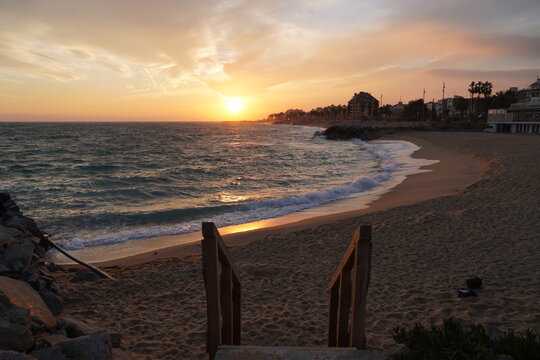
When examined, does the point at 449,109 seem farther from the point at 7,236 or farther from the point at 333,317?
the point at 7,236

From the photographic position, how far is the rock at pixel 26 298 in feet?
15.8

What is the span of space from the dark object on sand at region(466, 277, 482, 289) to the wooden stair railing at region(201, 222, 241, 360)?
14.7 feet

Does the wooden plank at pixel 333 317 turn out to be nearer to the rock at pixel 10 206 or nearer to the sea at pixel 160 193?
the sea at pixel 160 193

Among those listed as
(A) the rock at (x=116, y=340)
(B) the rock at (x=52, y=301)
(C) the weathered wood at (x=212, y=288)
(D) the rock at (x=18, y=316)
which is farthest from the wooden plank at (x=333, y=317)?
(B) the rock at (x=52, y=301)

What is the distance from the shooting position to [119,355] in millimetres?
4648

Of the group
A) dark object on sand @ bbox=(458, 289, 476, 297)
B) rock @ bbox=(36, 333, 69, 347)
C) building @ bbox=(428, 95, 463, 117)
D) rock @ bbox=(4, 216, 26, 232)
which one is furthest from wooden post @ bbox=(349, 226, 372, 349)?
building @ bbox=(428, 95, 463, 117)

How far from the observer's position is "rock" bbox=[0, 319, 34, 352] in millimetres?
3633

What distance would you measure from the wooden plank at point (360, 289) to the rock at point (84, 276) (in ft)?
22.1

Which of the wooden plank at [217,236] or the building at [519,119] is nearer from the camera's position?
the wooden plank at [217,236]

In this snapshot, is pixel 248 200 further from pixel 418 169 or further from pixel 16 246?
pixel 418 169

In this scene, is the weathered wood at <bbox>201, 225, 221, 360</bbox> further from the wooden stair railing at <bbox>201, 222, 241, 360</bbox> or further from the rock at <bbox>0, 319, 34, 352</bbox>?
the rock at <bbox>0, 319, 34, 352</bbox>

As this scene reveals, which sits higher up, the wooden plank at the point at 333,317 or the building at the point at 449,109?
the building at the point at 449,109

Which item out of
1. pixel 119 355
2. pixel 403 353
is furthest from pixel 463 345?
pixel 119 355

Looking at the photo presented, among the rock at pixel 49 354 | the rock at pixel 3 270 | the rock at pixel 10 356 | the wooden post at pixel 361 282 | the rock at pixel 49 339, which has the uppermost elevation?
the wooden post at pixel 361 282
